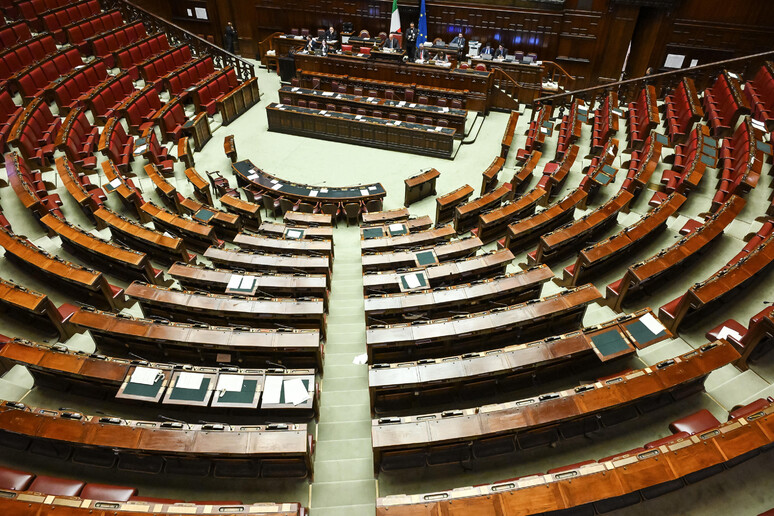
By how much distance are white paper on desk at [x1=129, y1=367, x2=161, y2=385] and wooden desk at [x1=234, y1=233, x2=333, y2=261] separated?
10.2ft

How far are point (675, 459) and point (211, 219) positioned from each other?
26.1 ft

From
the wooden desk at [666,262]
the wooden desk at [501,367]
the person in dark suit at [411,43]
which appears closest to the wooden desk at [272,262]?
the wooden desk at [501,367]

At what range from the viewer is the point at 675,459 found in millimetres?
3914

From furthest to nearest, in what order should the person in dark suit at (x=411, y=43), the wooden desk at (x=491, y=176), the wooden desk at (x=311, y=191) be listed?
the person in dark suit at (x=411, y=43) < the wooden desk at (x=491, y=176) < the wooden desk at (x=311, y=191)

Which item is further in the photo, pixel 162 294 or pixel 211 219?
pixel 211 219

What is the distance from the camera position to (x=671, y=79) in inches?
515

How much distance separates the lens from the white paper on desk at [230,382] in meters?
5.05

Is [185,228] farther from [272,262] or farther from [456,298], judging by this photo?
[456,298]

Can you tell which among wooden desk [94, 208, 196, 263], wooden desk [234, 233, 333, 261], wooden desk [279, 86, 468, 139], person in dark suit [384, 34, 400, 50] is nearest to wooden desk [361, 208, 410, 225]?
wooden desk [234, 233, 333, 261]

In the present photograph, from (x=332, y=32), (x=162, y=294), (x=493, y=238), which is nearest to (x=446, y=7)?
(x=332, y=32)

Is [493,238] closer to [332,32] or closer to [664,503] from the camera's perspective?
[664,503]

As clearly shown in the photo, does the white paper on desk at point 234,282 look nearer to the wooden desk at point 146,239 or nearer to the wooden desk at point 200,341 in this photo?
the wooden desk at point 200,341

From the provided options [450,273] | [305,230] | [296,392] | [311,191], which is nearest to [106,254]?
[305,230]

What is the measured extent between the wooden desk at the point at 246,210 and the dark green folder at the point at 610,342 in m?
6.44
